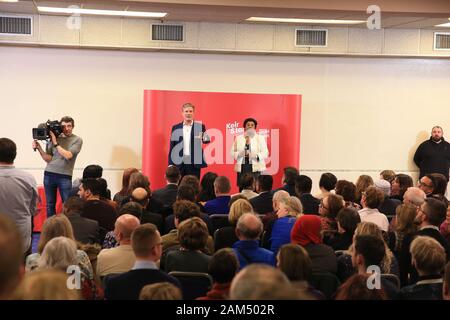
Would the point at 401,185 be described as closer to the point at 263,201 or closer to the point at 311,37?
the point at 263,201

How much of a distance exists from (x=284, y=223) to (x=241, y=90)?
5648 millimetres

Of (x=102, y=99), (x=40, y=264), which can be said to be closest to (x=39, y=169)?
(x=102, y=99)

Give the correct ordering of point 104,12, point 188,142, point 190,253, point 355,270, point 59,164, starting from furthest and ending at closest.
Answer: point 188,142, point 104,12, point 59,164, point 355,270, point 190,253

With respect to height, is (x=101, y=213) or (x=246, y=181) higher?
(x=246, y=181)

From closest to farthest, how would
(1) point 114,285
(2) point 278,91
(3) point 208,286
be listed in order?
(1) point 114,285 → (3) point 208,286 → (2) point 278,91

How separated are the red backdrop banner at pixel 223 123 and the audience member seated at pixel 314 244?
5.26 m

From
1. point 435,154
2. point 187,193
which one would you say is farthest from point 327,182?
point 435,154

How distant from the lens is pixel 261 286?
1.98 m

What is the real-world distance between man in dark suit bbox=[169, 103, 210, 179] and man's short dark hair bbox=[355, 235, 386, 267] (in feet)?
18.4

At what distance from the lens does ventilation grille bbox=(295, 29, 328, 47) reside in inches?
425

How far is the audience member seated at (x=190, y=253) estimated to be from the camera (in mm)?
4328

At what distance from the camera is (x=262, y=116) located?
10.2 metres

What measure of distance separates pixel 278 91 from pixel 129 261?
6.91 m

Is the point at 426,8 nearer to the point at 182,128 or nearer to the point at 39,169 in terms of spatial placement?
the point at 182,128
